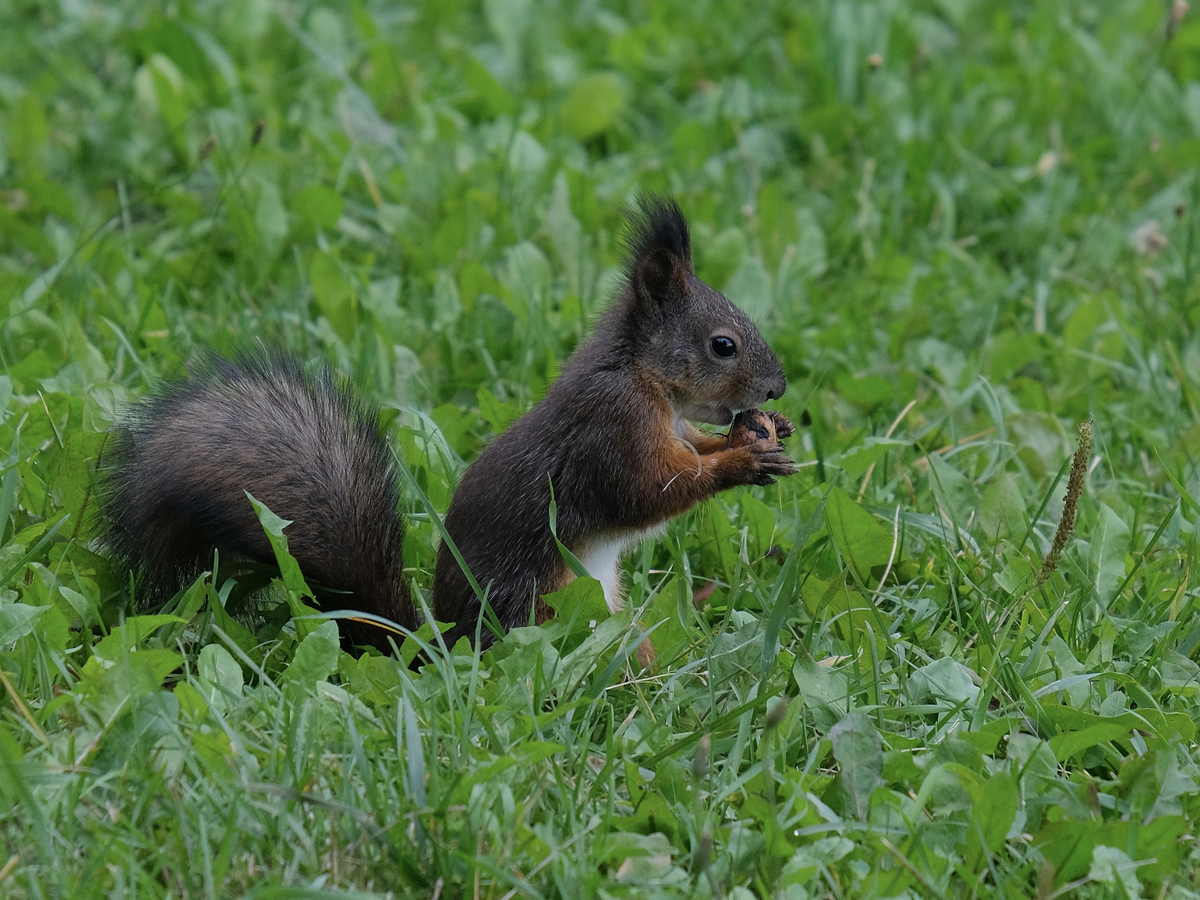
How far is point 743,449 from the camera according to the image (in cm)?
250

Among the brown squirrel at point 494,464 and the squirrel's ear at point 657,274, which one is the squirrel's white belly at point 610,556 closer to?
the brown squirrel at point 494,464

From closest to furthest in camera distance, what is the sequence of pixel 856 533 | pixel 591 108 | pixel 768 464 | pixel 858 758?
pixel 858 758 < pixel 768 464 < pixel 856 533 < pixel 591 108

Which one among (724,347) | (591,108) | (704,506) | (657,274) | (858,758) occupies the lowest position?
(858,758)

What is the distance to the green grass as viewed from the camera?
6.14 feet

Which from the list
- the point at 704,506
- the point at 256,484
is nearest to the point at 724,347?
the point at 704,506

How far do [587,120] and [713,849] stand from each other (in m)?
3.31

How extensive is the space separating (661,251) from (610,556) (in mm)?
570

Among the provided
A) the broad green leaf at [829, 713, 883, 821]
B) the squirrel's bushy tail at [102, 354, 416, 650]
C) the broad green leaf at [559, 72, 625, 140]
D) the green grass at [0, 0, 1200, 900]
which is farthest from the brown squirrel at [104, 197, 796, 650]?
the broad green leaf at [559, 72, 625, 140]

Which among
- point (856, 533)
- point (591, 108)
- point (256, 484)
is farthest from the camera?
point (591, 108)

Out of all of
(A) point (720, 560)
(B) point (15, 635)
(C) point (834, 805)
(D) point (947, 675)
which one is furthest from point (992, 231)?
(B) point (15, 635)

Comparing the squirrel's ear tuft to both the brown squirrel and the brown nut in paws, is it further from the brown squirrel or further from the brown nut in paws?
the brown nut in paws

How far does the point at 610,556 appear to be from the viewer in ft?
8.46

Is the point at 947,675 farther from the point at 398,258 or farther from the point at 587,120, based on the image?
the point at 587,120

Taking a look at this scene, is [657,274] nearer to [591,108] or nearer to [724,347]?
[724,347]
